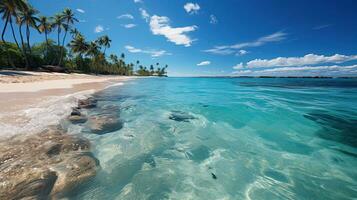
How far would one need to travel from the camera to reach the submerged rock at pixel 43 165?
3014mm

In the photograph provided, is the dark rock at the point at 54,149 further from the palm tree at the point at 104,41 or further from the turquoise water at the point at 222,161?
the palm tree at the point at 104,41

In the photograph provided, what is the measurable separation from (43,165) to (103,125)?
3.18 metres

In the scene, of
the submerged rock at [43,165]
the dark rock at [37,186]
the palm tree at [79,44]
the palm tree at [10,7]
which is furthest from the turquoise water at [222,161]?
the palm tree at [79,44]

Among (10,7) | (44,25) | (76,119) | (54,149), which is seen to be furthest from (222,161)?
(44,25)

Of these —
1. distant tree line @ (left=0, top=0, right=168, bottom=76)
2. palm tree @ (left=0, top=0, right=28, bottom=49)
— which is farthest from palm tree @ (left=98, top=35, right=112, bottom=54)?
palm tree @ (left=0, top=0, right=28, bottom=49)

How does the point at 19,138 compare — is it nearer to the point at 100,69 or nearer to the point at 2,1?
the point at 2,1

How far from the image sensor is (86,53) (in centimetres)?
6100

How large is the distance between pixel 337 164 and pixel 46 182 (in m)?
6.99

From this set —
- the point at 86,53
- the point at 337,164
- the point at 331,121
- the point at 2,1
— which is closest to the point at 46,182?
the point at 337,164

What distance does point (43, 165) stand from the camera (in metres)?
3.72

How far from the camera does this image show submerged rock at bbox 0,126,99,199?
9.89ft

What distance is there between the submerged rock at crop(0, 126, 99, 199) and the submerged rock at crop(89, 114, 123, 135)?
111 centimetres

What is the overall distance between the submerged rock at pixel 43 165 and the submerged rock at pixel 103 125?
3.63 ft

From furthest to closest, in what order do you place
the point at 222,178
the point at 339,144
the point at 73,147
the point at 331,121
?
1. the point at 331,121
2. the point at 339,144
3. the point at 73,147
4. the point at 222,178
